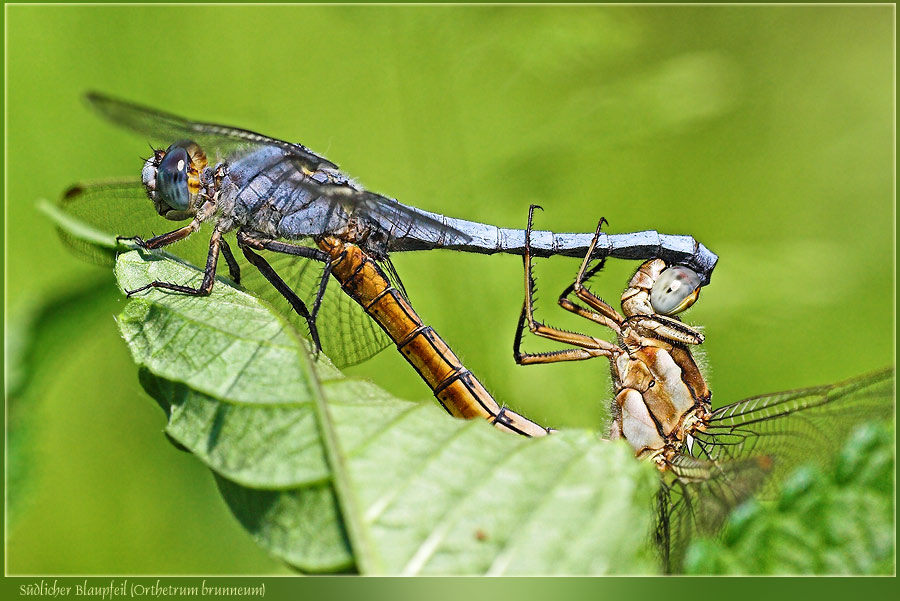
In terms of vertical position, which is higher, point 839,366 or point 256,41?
point 256,41

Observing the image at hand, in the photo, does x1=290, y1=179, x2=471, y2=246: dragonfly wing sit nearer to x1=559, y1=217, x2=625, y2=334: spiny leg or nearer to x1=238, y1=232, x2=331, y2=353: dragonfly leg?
x1=238, y1=232, x2=331, y2=353: dragonfly leg

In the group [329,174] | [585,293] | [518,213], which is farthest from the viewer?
[518,213]

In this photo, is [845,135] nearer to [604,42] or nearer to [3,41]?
[604,42]

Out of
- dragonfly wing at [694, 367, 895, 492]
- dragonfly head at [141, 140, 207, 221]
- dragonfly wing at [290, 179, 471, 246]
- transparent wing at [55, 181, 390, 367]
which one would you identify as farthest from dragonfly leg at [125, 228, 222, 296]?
dragonfly wing at [694, 367, 895, 492]

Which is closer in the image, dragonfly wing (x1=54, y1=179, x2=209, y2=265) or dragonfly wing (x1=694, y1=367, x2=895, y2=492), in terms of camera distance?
dragonfly wing (x1=694, y1=367, x2=895, y2=492)

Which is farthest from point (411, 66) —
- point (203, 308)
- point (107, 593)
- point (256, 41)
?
point (107, 593)

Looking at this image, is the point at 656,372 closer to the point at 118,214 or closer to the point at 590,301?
the point at 590,301
